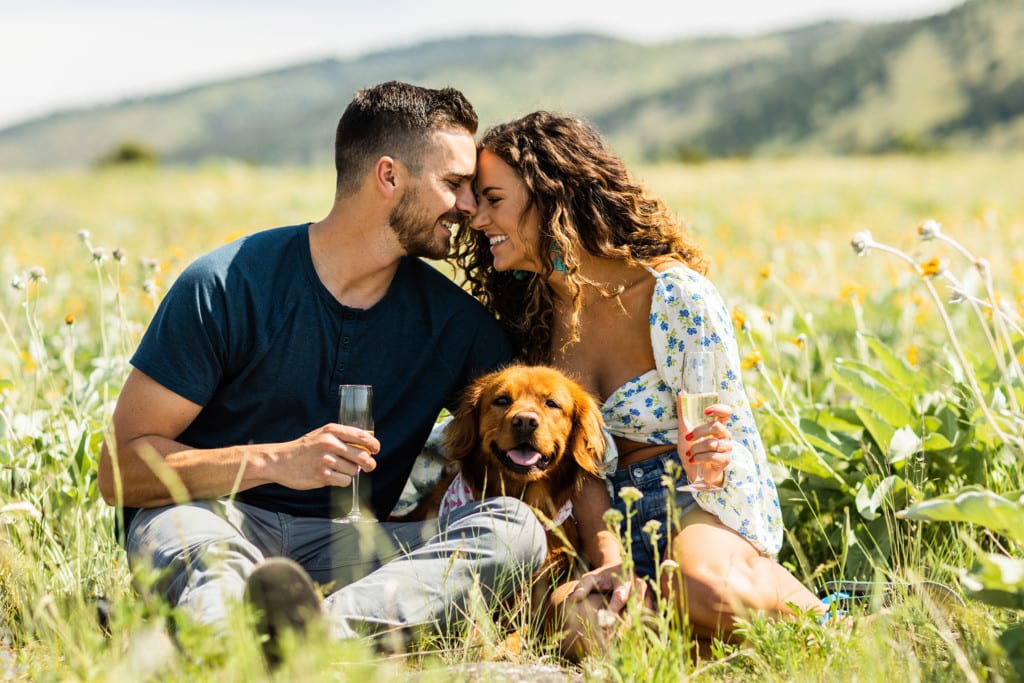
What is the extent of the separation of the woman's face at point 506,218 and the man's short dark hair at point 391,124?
0.81 ft

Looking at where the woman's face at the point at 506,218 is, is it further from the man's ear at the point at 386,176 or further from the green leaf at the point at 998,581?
the green leaf at the point at 998,581

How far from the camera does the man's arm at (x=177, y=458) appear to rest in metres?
3.17

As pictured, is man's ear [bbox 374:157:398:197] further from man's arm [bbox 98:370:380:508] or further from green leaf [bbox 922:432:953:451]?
green leaf [bbox 922:432:953:451]

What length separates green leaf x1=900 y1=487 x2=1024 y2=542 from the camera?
8.04 ft

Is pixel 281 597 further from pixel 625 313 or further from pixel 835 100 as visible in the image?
pixel 835 100

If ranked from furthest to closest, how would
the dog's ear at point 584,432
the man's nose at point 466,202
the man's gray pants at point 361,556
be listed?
1. the man's nose at point 466,202
2. the dog's ear at point 584,432
3. the man's gray pants at point 361,556

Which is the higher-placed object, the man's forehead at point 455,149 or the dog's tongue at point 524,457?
the man's forehead at point 455,149

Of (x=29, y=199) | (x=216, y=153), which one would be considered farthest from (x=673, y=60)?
(x=29, y=199)

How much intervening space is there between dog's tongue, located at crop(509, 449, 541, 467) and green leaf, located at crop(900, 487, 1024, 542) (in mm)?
1300

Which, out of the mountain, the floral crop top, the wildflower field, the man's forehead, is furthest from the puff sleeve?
the mountain

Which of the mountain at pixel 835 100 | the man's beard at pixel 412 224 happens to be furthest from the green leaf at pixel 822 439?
the mountain at pixel 835 100

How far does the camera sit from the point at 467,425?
366cm

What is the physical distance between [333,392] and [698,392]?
1333 mm

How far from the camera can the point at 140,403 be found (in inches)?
131
